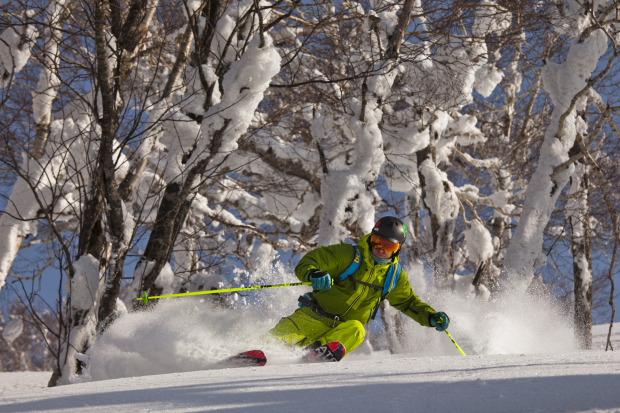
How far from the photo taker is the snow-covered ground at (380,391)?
6.25ft

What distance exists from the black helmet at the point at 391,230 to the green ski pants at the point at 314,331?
0.77 m

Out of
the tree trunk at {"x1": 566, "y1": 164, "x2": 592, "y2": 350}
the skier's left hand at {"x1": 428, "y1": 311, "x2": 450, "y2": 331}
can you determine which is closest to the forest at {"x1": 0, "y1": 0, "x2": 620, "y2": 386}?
the tree trunk at {"x1": 566, "y1": 164, "x2": 592, "y2": 350}

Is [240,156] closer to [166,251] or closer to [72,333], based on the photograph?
[166,251]

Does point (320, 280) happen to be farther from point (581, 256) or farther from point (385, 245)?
point (581, 256)

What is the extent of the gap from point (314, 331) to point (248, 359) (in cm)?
84

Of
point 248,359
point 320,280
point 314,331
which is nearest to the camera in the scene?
point 248,359

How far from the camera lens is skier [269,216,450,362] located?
14.6 ft

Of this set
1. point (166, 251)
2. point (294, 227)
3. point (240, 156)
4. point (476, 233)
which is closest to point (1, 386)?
point (166, 251)

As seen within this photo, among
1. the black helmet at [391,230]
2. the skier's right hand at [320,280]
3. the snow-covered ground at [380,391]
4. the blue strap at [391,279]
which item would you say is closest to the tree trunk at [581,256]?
the blue strap at [391,279]

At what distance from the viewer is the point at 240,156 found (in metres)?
8.88

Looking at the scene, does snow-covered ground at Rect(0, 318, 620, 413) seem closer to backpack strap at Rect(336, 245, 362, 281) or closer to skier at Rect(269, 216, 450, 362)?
skier at Rect(269, 216, 450, 362)

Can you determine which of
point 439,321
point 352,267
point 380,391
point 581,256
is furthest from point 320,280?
point 581,256

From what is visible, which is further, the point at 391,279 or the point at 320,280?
the point at 391,279

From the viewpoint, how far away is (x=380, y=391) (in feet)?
7.13
